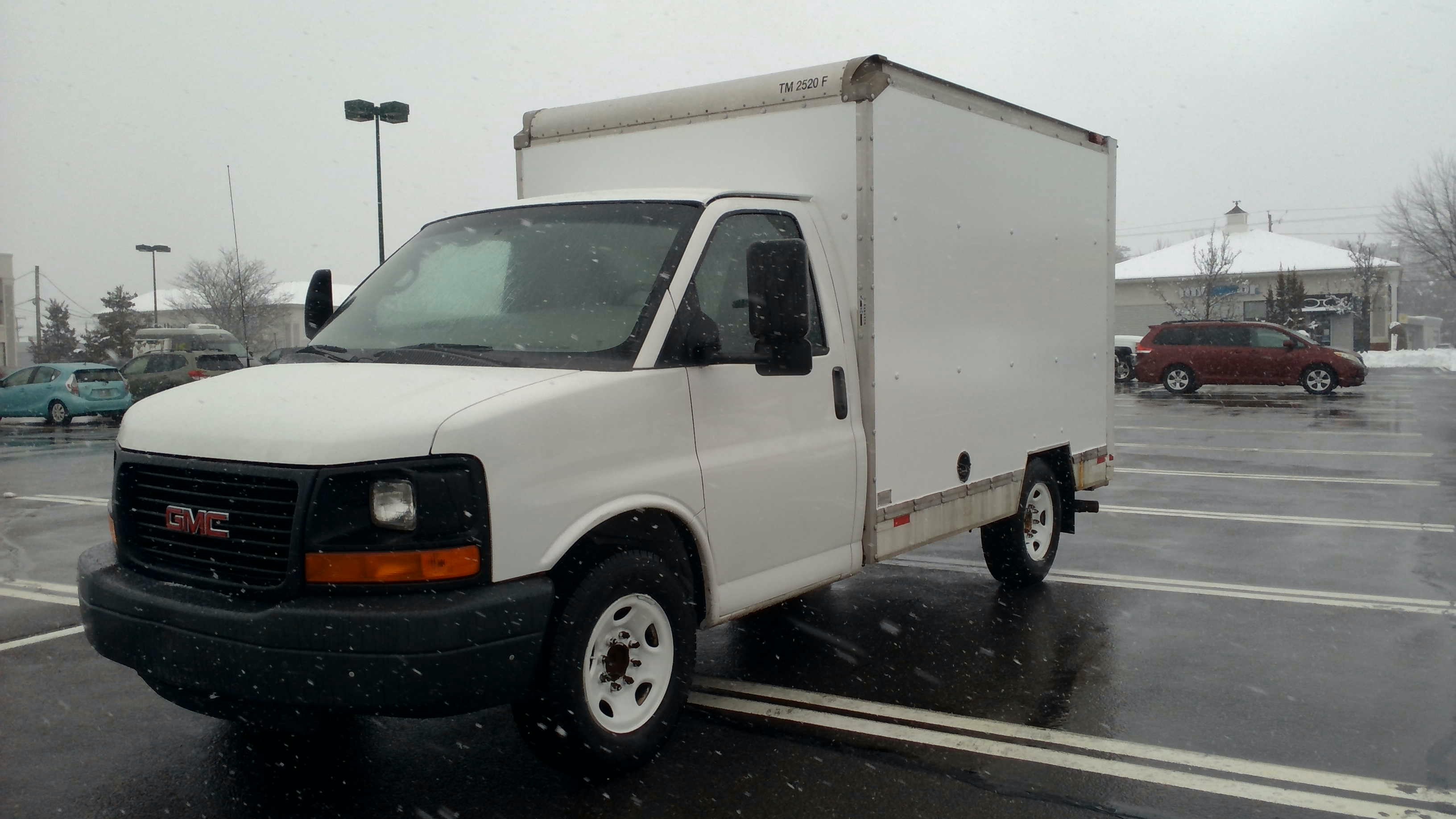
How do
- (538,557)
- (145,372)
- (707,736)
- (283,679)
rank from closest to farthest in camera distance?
(283,679)
(538,557)
(707,736)
(145,372)


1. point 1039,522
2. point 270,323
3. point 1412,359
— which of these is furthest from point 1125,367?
point 270,323

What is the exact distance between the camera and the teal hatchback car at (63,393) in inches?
934

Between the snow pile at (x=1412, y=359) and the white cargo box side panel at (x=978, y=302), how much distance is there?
42.1m

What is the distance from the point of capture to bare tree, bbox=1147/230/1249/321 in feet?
177

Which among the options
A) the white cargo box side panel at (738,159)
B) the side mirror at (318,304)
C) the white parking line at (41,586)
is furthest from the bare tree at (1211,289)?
the side mirror at (318,304)

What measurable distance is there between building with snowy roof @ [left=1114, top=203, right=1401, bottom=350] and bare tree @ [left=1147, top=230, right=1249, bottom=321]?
0.13 m

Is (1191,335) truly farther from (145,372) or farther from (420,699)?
(420,699)

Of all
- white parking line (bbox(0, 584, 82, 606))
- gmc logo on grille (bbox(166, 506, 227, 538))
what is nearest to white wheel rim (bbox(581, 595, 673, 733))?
gmc logo on grille (bbox(166, 506, 227, 538))

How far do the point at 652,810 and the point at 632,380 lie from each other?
144cm

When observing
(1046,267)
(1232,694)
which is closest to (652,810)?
(1232,694)

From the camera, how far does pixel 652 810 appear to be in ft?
12.7

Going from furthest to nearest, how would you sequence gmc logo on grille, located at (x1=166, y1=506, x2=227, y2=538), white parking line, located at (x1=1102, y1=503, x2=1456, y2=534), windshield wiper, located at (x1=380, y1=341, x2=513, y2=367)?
white parking line, located at (x1=1102, y1=503, x2=1456, y2=534) → windshield wiper, located at (x1=380, y1=341, x2=513, y2=367) → gmc logo on grille, located at (x1=166, y1=506, x2=227, y2=538)

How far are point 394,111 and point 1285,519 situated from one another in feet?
62.0

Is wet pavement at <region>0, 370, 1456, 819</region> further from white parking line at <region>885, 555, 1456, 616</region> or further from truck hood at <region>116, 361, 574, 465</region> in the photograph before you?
truck hood at <region>116, 361, 574, 465</region>
